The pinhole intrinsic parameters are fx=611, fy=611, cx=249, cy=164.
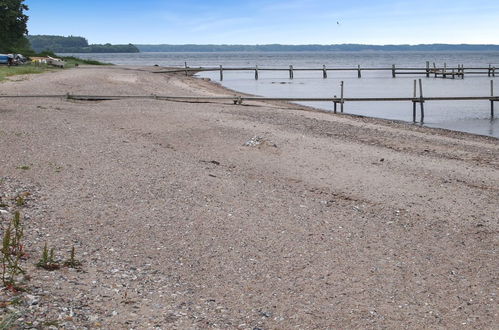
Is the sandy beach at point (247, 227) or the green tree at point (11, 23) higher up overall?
the green tree at point (11, 23)

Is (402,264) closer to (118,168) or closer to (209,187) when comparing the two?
(209,187)

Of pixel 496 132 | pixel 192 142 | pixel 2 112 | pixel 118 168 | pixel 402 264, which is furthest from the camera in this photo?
pixel 496 132

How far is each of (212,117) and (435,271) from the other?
14.2 metres

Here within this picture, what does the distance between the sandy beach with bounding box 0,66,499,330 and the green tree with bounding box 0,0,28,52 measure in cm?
4659

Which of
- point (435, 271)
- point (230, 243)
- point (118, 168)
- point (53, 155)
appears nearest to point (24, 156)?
point (53, 155)

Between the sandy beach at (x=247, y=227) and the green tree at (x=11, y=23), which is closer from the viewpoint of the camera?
the sandy beach at (x=247, y=227)

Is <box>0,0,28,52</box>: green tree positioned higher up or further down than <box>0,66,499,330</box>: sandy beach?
higher up

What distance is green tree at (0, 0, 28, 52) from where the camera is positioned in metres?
60.5

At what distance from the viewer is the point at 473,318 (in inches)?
269

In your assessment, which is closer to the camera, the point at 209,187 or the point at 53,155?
the point at 209,187

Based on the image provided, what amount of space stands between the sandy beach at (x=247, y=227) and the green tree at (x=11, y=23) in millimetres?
46587

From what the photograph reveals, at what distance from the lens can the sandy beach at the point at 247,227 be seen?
22.0 feet

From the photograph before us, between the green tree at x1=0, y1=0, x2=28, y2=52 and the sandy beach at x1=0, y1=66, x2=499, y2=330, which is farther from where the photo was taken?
the green tree at x1=0, y1=0, x2=28, y2=52

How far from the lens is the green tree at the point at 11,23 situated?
199 feet
